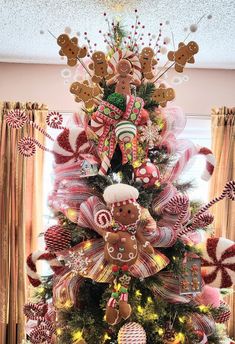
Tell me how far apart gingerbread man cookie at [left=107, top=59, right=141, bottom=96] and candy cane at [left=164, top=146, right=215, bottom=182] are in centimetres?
32

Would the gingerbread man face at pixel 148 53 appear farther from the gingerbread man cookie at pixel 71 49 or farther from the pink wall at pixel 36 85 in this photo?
the pink wall at pixel 36 85

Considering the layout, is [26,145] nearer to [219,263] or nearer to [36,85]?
[219,263]

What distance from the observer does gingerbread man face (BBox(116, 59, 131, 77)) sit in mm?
1378

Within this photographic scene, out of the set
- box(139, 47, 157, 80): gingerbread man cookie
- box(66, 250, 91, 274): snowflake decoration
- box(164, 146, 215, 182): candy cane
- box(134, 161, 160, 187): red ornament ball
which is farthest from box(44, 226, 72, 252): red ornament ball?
box(139, 47, 157, 80): gingerbread man cookie

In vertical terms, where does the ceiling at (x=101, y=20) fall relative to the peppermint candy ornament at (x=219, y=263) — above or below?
above

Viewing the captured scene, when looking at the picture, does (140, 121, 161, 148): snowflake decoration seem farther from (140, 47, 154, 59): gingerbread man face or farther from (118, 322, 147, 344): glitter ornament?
(118, 322, 147, 344): glitter ornament

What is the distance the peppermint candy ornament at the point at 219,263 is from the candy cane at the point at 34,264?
52cm

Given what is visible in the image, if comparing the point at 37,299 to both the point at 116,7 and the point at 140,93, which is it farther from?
the point at 116,7

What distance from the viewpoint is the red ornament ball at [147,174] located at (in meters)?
1.33

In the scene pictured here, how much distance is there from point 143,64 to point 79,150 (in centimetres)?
39

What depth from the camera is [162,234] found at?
1293mm

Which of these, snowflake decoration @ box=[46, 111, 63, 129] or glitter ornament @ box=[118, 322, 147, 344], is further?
snowflake decoration @ box=[46, 111, 63, 129]

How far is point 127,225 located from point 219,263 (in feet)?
1.27

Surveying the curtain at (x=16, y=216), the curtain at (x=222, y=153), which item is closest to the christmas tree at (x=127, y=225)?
the curtain at (x=16, y=216)
